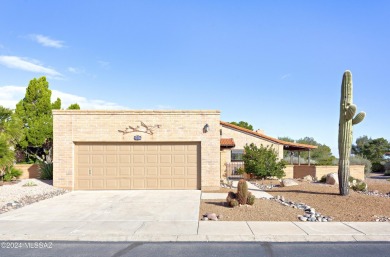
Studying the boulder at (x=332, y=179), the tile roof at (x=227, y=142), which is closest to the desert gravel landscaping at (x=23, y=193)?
the tile roof at (x=227, y=142)

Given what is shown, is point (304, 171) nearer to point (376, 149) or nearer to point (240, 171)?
point (240, 171)

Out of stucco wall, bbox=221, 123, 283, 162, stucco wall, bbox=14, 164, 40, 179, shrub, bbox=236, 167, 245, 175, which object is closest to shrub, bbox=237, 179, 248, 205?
shrub, bbox=236, 167, 245, 175

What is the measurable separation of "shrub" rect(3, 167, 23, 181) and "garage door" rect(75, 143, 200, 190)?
5.14 metres

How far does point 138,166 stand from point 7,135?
26.8 ft

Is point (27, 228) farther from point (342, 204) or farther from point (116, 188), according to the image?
point (342, 204)

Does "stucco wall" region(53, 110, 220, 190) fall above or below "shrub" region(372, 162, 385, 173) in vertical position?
A: above

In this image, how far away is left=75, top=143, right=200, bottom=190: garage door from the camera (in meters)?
17.4

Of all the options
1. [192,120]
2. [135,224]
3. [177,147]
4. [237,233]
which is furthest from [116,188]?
[237,233]

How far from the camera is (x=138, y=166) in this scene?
1742 centimetres

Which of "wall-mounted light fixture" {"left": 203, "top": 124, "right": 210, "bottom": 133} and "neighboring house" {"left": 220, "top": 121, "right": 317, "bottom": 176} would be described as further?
"neighboring house" {"left": 220, "top": 121, "right": 317, "bottom": 176}

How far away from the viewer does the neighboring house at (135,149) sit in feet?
56.5

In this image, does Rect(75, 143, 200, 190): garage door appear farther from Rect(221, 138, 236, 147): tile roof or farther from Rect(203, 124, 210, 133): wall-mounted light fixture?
Rect(221, 138, 236, 147): tile roof

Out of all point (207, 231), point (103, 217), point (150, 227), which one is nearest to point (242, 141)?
point (103, 217)

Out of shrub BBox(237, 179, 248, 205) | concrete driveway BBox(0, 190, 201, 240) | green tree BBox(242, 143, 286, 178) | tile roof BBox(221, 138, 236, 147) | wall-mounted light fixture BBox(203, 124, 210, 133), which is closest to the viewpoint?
concrete driveway BBox(0, 190, 201, 240)
